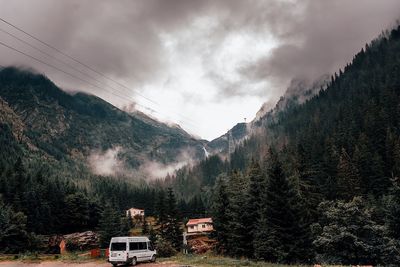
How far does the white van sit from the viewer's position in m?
32.9

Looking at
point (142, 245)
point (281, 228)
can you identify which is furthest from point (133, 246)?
point (281, 228)

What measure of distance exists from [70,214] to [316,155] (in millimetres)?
89253

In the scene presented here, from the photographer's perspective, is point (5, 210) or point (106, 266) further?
point (5, 210)

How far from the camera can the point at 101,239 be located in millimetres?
88438

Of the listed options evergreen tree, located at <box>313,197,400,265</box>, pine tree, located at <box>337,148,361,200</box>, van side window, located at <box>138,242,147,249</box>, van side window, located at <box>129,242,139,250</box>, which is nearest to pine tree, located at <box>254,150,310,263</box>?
evergreen tree, located at <box>313,197,400,265</box>

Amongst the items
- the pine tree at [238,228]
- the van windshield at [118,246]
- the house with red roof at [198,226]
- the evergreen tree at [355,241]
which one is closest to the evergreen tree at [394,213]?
the evergreen tree at [355,241]

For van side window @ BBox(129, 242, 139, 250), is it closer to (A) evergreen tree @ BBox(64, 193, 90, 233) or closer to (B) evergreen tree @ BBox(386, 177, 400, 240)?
(B) evergreen tree @ BBox(386, 177, 400, 240)

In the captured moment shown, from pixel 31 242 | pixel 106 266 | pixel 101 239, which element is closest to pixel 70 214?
pixel 101 239

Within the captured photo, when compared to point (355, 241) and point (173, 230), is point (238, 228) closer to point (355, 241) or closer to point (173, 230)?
point (355, 241)

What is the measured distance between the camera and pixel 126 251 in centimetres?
3297

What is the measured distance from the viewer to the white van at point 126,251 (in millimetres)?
32906

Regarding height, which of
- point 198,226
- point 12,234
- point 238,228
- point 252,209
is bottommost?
point 198,226

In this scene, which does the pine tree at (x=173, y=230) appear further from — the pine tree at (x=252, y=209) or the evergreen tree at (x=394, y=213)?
the evergreen tree at (x=394, y=213)

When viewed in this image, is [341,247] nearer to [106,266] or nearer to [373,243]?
[373,243]
